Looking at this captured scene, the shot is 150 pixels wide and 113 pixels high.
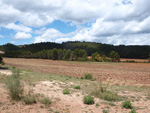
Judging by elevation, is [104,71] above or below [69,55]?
below

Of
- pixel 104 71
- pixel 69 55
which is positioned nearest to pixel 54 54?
pixel 69 55

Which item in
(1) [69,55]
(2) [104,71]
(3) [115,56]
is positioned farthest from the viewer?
(1) [69,55]

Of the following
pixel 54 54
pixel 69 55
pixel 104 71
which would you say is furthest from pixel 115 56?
pixel 104 71

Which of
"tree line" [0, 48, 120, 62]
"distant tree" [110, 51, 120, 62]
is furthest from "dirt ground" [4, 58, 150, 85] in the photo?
"tree line" [0, 48, 120, 62]

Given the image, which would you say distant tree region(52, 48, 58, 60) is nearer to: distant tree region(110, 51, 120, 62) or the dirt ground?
distant tree region(110, 51, 120, 62)

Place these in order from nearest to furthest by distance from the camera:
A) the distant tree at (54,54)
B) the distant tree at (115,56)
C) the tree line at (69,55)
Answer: the distant tree at (115,56), the tree line at (69,55), the distant tree at (54,54)

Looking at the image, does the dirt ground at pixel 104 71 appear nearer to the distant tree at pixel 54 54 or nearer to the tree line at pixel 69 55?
the tree line at pixel 69 55

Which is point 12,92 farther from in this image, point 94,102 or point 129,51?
point 129,51

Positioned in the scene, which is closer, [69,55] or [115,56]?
[115,56]

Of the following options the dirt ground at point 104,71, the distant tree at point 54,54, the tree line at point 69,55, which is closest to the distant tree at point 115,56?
the tree line at point 69,55

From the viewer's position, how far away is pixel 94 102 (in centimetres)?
702

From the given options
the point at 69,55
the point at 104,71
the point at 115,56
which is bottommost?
the point at 104,71

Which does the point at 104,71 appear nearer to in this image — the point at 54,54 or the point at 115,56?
the point at 115,56

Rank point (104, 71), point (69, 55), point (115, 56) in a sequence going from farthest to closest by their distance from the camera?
point (69, 55)
point (115, 56)
point (104, 71)
